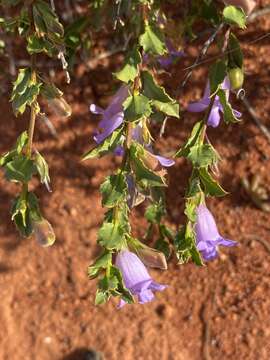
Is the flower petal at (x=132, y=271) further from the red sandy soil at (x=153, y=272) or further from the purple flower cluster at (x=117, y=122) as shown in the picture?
the red sandy soil at (x=153, y=272)

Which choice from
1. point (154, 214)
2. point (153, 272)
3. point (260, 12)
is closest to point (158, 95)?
point (154, 214)

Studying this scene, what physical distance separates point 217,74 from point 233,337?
106 cm

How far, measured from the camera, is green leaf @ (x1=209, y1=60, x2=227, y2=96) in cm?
133

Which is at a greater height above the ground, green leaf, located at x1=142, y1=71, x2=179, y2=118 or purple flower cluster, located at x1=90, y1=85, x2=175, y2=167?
green leaf, located at x1=142, y1=71, x2=179, y2=118

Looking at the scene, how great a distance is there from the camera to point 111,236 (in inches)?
51.8

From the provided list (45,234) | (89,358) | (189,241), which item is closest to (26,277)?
(89,358)

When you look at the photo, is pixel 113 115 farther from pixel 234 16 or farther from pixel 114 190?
pixel 234 16

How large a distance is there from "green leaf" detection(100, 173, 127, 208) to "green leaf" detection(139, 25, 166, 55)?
0.89 feet

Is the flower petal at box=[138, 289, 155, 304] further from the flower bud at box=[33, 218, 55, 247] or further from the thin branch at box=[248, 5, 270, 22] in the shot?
the thin branch at box=[248, 5, 270, 22]

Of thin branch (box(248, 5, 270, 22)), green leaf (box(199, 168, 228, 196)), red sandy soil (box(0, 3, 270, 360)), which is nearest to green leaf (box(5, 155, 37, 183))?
green leaf (box(199, 168, 228, 196))

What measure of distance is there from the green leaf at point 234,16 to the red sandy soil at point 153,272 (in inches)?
28.8

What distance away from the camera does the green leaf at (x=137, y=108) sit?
128 centimetres

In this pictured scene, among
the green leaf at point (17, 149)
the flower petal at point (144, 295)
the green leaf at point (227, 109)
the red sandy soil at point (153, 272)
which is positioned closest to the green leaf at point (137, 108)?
the green leaf at point (227, 109)

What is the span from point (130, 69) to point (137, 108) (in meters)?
0.09
